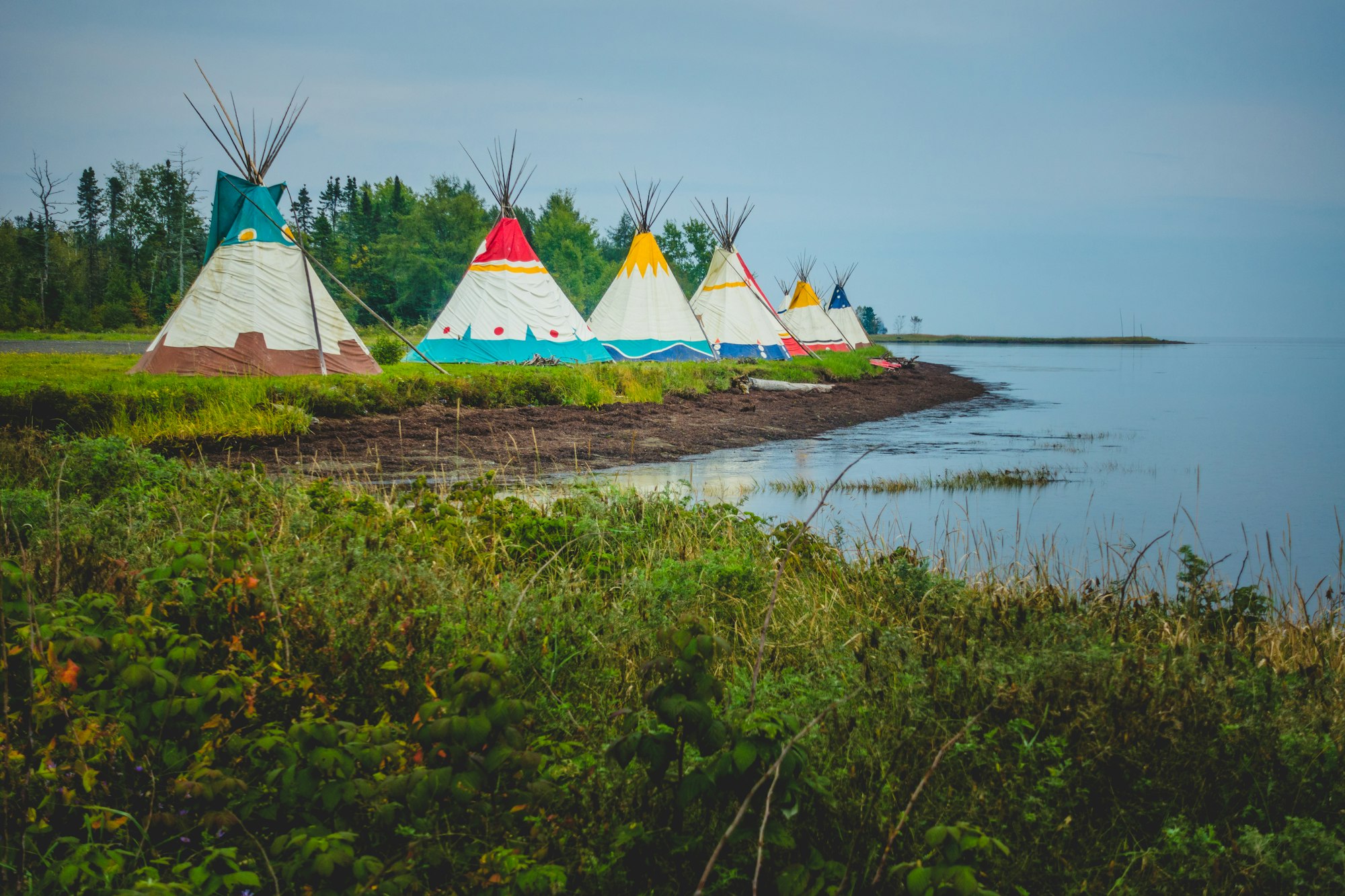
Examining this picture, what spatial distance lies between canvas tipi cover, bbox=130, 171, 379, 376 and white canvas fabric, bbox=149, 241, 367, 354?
0.03 feet


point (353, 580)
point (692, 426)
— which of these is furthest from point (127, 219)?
point (353, 580)

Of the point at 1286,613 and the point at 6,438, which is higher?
the point at 6,438

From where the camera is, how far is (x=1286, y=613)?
4.35 metres

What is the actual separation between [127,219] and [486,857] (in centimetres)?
6417

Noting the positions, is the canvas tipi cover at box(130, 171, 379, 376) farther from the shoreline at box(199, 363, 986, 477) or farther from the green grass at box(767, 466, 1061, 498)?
the green grass at box(767, 466, 1061, 498)

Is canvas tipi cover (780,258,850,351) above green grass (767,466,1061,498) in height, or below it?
above

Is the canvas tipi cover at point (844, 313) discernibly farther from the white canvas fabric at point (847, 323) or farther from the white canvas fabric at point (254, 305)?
the white canvas fabric at point (254, 305)

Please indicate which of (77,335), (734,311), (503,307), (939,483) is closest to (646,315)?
(734,311)

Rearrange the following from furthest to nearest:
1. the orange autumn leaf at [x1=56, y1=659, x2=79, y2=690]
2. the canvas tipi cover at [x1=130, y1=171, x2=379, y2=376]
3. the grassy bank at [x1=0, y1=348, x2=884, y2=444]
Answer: the canvas tipi cover at [x1=130, y1=171, x2=379, y2=376] → the grassy bank at [x1=0, y1=348, x2=884, y2=444] → the orange autumn leaf at [x1=56, y1=659, x2=79, y2=690]

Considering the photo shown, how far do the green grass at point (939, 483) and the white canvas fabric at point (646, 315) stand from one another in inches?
494

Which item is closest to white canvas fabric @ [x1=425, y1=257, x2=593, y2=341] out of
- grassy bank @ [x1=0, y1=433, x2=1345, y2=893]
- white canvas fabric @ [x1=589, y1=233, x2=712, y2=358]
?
white canvas fabric @ [x1=589, y1=233, x2=712, y2=358]

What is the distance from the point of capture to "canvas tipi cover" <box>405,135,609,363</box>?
A: 1783 centimetres

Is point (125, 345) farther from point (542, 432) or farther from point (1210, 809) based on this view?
point (1210, 809)

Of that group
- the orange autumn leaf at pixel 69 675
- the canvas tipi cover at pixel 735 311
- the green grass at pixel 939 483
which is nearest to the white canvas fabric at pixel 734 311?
the canvas tipi cover at pixel 735 311
